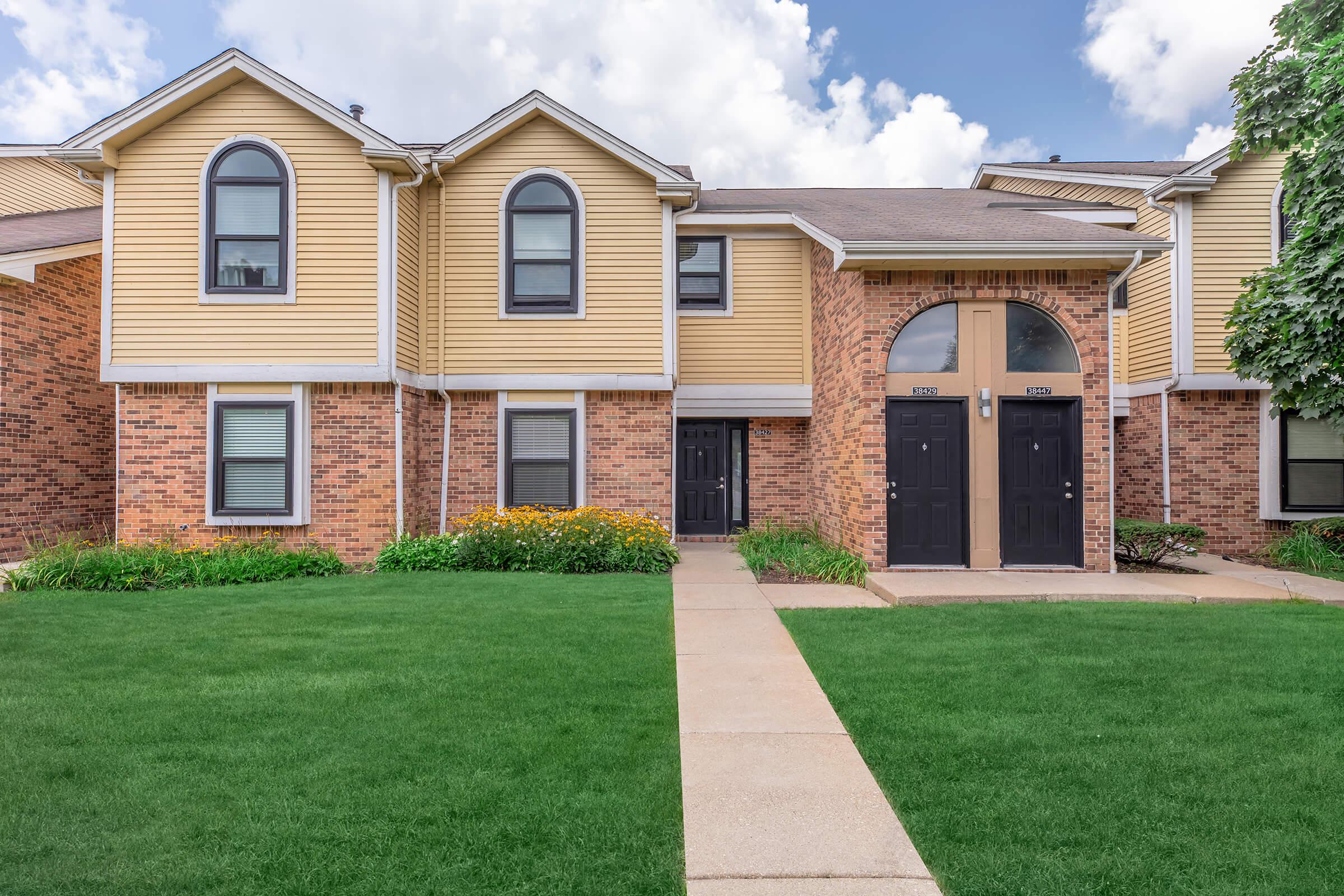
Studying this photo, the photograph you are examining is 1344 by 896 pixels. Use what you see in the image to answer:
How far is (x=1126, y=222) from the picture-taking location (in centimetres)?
1309

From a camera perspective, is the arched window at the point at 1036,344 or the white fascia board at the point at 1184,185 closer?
the arched window at the point at 1036,344

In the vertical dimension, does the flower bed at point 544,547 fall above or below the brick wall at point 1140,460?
below

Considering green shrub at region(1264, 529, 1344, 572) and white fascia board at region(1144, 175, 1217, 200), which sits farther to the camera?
white fascia board at region(1144, 175, 1217, 200)

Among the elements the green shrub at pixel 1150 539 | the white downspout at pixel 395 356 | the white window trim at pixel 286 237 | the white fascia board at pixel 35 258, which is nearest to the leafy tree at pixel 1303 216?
the green shrub at pixel 1150 539

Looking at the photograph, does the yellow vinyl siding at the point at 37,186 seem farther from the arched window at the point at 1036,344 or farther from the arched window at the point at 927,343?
the arched window at the point at 1036,344

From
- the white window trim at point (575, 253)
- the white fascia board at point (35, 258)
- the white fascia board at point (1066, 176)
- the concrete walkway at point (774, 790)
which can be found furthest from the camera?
the white fascia board at point (1066, 176)

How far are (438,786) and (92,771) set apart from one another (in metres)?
1.85

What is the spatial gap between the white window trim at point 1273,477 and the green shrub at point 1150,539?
2.87 metres

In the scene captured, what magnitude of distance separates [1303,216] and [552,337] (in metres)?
10.4

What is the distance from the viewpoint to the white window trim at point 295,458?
33.9ft

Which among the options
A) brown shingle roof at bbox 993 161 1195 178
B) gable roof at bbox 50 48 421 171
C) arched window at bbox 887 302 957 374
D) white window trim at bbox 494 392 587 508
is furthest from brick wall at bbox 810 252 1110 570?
gable roof at bbox 50 48 421 171

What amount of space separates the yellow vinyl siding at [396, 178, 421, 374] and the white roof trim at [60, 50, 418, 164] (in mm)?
788

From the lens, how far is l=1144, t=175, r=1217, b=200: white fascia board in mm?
11688

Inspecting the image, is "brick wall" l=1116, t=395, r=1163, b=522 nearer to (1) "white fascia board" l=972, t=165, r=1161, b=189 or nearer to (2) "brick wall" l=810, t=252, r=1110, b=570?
(1) "white fascia board" l=972, t=165, r=1161, b=189
